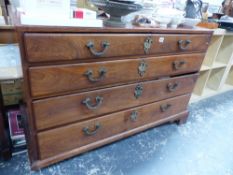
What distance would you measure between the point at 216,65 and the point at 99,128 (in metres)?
1.40

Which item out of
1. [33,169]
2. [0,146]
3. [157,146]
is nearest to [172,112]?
[157,146]

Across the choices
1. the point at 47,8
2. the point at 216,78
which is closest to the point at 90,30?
the point at 47,8

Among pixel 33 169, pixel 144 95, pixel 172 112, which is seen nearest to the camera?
pixel 33 169

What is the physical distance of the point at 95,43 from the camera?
77cm

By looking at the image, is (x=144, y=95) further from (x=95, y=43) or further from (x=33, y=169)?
(x=33, y=169)

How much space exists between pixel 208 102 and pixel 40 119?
5.44ft

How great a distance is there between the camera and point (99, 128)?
3.41 ft

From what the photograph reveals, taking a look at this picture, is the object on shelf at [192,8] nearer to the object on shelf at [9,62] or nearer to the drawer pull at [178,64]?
the drawer pull at [178,64]

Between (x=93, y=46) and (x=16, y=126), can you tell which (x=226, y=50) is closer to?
(x=93, y=46)

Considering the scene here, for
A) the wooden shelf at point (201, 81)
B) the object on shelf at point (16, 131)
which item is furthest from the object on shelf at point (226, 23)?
the object on shelf at point (16, 131)

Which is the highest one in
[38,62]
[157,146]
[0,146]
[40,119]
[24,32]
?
[24,32]

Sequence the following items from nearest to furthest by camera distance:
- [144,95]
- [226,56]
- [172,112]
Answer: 1. [144,95]
2. [172,112]
3. [226,56]

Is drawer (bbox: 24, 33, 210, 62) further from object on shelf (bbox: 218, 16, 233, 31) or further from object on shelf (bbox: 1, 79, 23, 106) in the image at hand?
object on shelf (bbox: 218, 16, 233, 31)

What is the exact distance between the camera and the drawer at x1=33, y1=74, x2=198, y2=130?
2.68 ft
